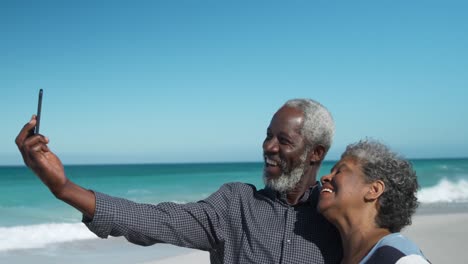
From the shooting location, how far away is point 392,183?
2.07 metres

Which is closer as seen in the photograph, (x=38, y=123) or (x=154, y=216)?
(x=38, y=123)

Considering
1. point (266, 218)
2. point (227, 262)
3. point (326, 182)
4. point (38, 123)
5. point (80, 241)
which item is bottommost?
point (80, 241)

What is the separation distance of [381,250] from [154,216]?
84 cm

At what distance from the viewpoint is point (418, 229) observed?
33.7 feet

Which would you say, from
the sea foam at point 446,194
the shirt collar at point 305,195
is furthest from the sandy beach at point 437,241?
the sea foam at point 446,194

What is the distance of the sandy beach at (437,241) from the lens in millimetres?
7703

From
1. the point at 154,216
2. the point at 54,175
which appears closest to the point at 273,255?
the point at 154,216

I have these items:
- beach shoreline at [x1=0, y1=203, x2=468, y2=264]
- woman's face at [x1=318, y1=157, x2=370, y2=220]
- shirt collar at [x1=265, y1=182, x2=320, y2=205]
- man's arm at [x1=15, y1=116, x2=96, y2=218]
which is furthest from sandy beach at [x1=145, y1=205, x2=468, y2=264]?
man's arm at [x1=15, y1=116, x2=96, y2=218]

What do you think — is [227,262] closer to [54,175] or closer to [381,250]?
[381,250]

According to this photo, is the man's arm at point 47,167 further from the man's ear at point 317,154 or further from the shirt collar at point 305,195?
the man's ear at point 317,154

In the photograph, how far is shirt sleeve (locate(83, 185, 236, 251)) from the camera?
2010 mm

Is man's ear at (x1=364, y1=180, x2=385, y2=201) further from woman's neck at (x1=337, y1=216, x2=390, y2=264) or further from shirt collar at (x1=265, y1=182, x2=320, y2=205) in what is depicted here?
shirt collar at (x1=265, y1=182, x2=320, y2=205)

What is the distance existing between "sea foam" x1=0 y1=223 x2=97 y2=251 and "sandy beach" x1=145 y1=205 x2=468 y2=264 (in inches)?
135

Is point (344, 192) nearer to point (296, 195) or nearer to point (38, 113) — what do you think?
point (296, 195)
